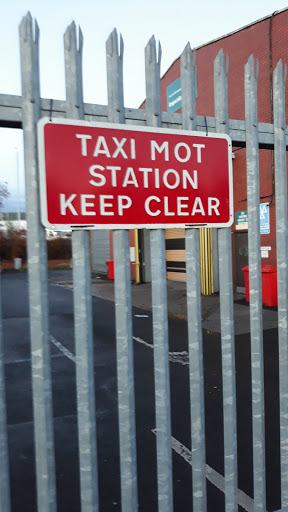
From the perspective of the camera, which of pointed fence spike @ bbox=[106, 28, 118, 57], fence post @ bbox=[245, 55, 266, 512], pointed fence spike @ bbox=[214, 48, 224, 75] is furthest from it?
fence post @ bbox=[245, 55, 266, 512]

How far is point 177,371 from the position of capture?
20.1ft

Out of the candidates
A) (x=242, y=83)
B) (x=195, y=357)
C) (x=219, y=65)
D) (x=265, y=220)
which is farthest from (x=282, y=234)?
(x=242, y=83)

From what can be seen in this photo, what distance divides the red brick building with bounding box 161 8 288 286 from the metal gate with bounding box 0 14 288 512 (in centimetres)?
1009

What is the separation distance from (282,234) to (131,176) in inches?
40.3

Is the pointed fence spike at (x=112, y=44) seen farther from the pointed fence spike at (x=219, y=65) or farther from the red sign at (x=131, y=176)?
the pointed fence spike at (x=219, y=65)

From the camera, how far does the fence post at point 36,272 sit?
5.42 feet

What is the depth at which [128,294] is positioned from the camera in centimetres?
187

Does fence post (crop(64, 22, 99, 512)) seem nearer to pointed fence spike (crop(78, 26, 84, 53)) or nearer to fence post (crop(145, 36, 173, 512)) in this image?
pointed fence spike (crop(78, 26, 84, 53))

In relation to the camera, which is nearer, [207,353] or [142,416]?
[142,416]

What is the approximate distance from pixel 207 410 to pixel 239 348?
3.02 meters

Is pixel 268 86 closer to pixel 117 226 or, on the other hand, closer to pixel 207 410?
pixel 207 410

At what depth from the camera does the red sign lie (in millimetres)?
1698

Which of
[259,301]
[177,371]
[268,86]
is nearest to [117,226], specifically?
[259,301]

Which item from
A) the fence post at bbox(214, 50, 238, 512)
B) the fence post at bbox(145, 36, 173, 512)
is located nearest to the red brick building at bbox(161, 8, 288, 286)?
the fence post at bbox(214, 50, 238, 512)
